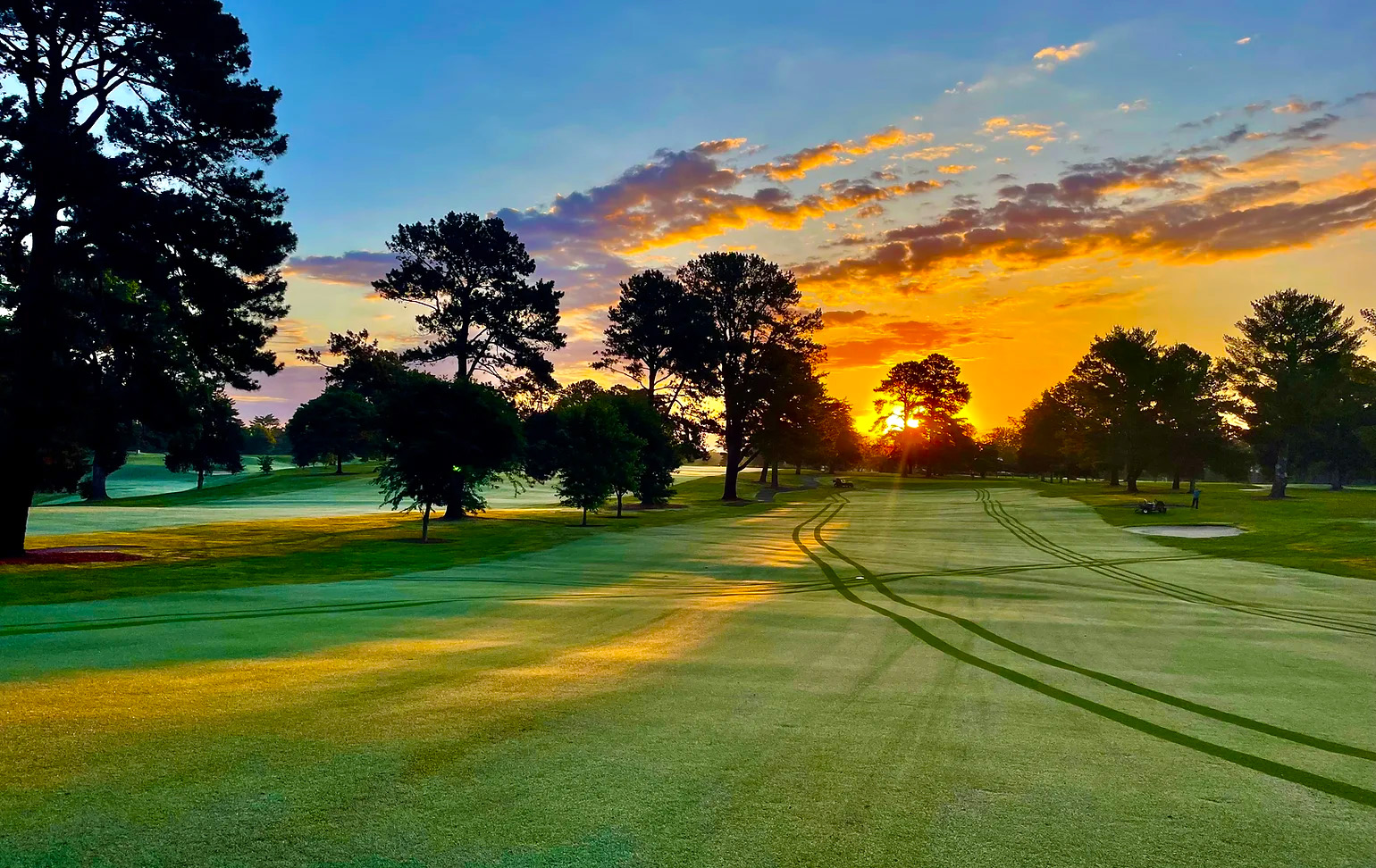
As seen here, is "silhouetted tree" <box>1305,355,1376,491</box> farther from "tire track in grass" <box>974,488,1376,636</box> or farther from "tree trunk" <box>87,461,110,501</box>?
"tree trunk" <box>87,461,110,501</box>

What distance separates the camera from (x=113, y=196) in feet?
57.6

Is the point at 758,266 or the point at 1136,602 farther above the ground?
the point at 758,266

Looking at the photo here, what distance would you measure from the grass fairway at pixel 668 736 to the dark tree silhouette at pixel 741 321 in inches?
1831

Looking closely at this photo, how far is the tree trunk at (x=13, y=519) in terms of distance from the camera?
712 inches

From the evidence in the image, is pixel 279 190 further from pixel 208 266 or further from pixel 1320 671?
pixel 1320 671

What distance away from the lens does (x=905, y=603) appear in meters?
13.3

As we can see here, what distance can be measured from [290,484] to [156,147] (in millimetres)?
57202

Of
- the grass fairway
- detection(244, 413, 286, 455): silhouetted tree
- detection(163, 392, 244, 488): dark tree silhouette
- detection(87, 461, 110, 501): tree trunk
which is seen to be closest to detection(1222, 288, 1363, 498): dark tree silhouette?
the grass fairway

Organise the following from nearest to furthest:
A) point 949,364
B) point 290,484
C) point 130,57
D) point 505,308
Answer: point 130,57
point 505,308
point 290,484
point 949,364

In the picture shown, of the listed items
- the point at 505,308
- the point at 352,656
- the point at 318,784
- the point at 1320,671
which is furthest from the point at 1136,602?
the point at 505,308

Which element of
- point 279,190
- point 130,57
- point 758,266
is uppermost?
point 758,266

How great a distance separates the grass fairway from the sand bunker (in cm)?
2283

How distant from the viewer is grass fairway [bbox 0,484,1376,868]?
3727 millimetres

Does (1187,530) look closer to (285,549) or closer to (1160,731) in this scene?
(1160,731)
